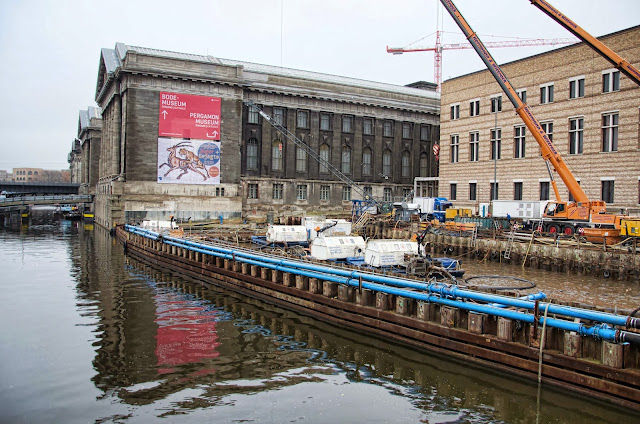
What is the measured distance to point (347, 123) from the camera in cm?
8444

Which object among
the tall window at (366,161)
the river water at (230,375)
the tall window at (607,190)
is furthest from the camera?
the tall window at (366,161)

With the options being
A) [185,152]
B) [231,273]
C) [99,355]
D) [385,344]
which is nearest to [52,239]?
[185,152]

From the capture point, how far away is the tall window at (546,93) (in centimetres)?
5235

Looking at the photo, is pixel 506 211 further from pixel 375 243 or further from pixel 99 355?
pixel 99 355

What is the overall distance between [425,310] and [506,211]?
116 feet

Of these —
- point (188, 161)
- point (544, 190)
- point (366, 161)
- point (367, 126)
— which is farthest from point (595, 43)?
point (366, 161)

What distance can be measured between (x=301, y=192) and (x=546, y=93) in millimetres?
39998

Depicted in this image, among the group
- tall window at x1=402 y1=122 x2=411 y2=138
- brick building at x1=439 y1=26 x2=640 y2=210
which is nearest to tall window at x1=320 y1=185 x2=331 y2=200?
tall window at x1=402 y1=122 x2=411 y2=138

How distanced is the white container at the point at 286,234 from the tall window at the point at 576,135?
97.9 ft

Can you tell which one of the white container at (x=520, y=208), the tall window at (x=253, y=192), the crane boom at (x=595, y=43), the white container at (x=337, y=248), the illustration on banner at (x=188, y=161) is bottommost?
the white container at (x=337, y=248)

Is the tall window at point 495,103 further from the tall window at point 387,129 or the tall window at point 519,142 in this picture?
the tall window at point 387,129

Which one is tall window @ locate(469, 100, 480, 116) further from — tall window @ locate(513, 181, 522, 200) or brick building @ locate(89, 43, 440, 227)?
brick building @ locate(89, 43, 440, 227)

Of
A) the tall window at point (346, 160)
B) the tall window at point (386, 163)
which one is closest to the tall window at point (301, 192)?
the tall window at point (346, 160)

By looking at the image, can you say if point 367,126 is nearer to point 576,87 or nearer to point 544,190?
point 544,190
